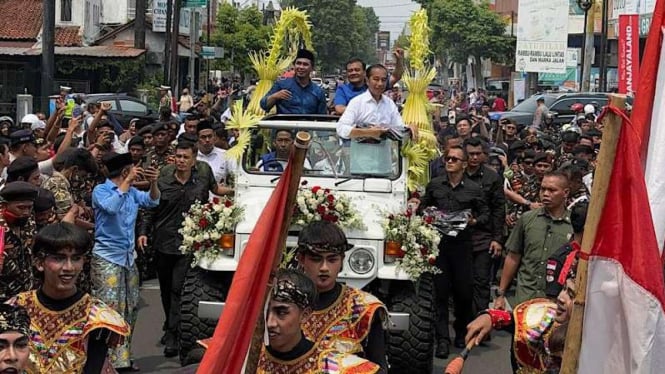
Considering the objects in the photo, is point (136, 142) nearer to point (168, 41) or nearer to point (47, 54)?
point (47, 54)

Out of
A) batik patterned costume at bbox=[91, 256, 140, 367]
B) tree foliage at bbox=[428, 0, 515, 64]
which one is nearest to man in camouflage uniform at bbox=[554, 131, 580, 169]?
batik patterned costume at bbox=[91, 256, 140, 367]

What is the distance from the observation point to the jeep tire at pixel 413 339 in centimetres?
856

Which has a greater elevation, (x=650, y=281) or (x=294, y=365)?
(x=650, y=281)

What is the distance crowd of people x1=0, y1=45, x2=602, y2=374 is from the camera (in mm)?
4871

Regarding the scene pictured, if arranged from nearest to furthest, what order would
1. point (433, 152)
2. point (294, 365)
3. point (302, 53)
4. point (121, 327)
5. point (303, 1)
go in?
point (294, 365) → point (121, 327) → point (433, 152) → point (302, 53) → point (303, 1)

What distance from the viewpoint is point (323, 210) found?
866cm

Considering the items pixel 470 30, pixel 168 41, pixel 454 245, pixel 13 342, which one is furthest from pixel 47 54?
pixel 470 30

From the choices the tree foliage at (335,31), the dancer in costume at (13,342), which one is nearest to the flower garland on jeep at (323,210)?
the dancer in costume at (13,342)

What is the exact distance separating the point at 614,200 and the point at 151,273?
9899 mm

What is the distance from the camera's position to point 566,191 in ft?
27.0

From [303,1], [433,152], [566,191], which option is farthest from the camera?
[303,1]

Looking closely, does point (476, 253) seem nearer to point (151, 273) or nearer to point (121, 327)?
point (151, 273)

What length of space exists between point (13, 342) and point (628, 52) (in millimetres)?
17347

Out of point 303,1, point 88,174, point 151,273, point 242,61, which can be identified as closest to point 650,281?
point 88,174
